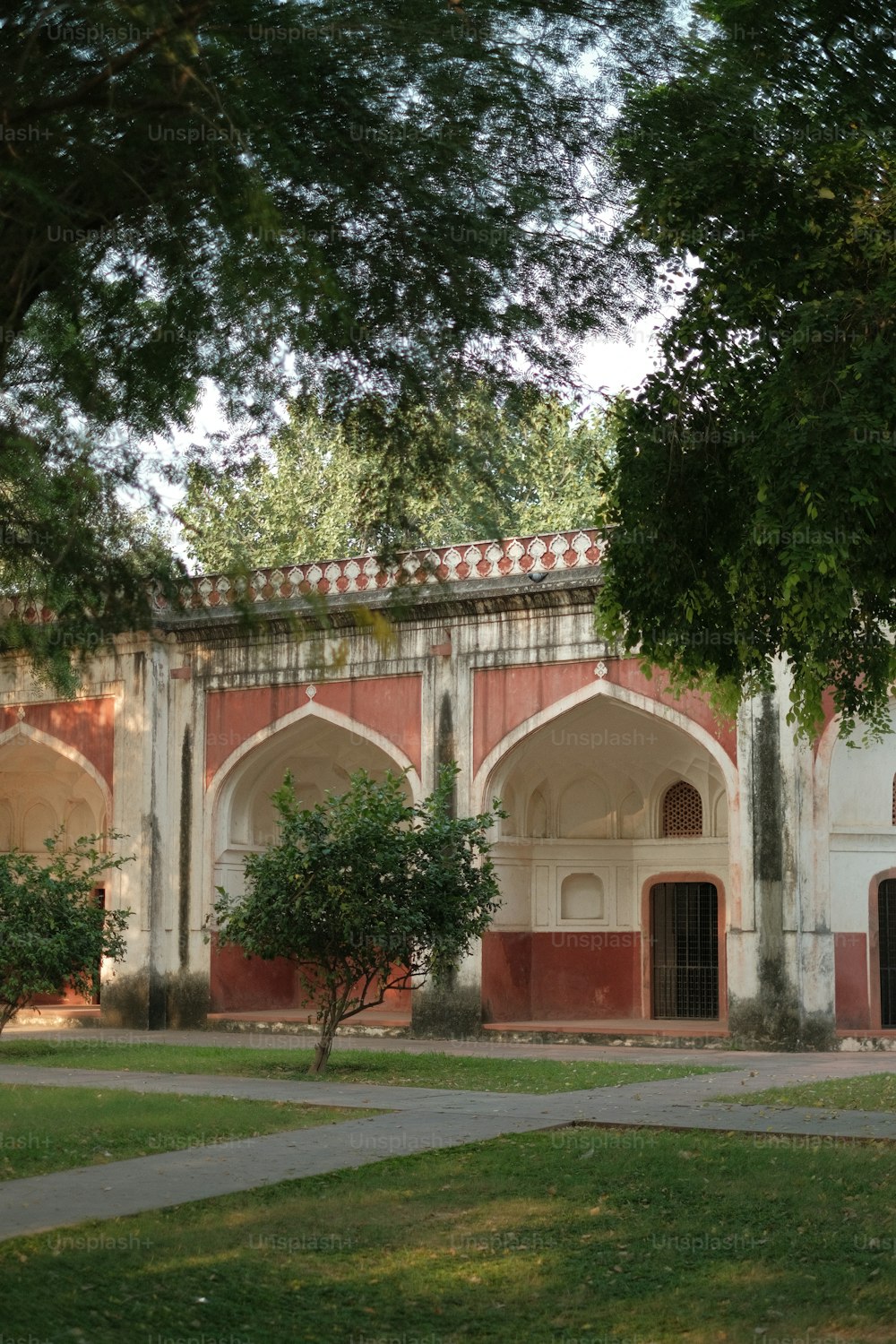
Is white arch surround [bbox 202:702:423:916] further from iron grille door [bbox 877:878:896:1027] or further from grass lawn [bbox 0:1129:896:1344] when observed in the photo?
grass lawn [bbox 0:1129:896:1344]

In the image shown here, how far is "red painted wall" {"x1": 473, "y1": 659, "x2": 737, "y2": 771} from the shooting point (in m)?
15.8

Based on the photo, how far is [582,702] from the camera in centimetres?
1628

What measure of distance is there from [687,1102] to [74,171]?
6817mm

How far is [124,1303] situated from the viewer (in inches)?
194

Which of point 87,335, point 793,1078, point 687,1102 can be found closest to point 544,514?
point 793,1078

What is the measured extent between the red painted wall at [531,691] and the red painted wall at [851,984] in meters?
2.52

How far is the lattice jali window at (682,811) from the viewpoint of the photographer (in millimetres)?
18359

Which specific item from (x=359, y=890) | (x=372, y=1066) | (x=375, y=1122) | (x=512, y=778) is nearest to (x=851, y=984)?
(x=512, y=778)

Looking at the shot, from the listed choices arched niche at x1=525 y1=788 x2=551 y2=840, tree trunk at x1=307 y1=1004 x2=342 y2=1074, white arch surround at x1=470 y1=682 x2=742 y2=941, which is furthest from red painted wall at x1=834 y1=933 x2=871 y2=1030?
tree trunk at x1=307 y1=1004 x2=342 y2=1074

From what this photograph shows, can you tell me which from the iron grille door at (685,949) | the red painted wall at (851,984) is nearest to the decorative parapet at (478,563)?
the iron grille door at (685,949)

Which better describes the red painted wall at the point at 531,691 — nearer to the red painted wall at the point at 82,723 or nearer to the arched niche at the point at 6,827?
the red painted wall at the point at 82,723

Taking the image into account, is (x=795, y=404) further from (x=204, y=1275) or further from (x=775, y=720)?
(x=775, y=720)

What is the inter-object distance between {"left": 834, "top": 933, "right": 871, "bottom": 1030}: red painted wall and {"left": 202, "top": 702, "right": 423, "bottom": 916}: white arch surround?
470cm

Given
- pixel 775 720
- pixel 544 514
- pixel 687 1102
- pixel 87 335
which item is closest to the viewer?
pixel 87 335
